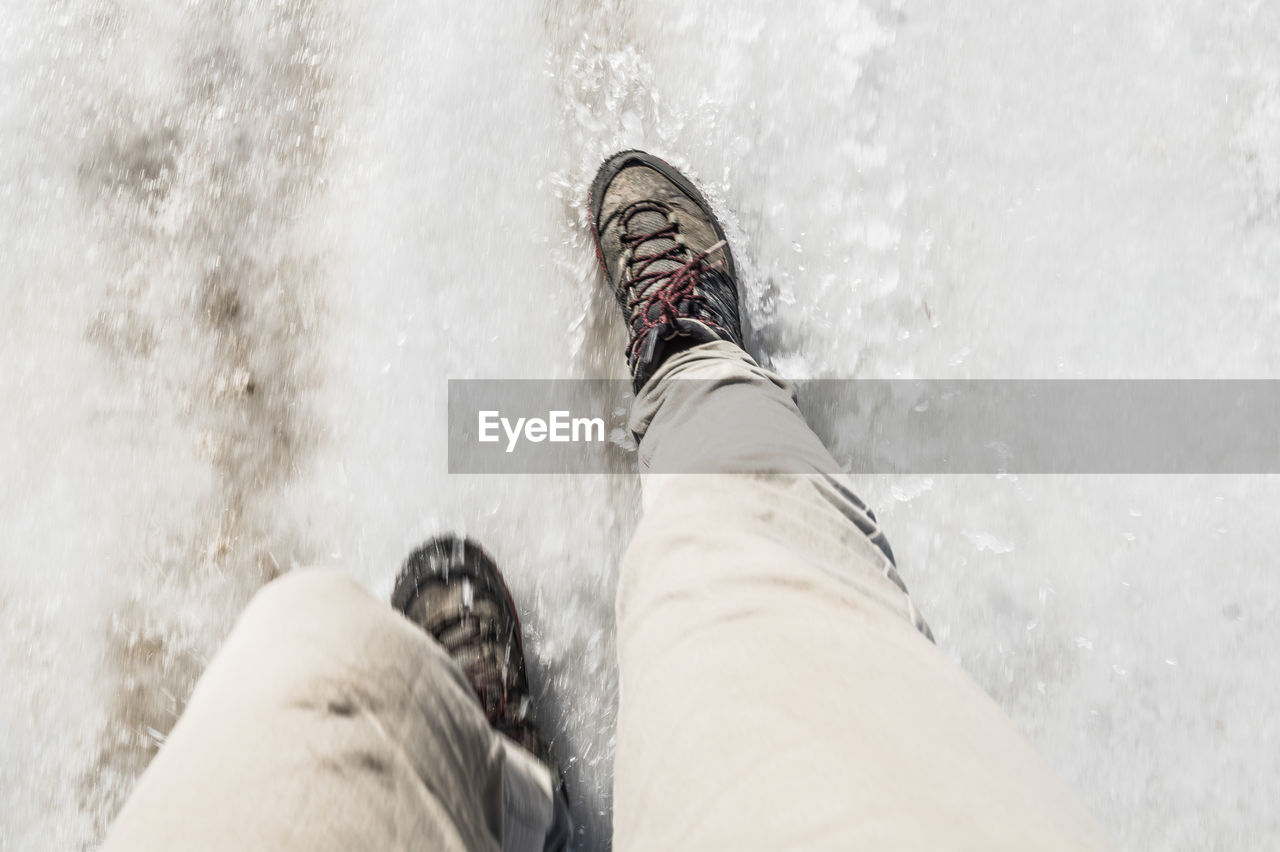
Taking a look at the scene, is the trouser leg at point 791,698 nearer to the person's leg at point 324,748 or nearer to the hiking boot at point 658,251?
the person's leg at point 324,748

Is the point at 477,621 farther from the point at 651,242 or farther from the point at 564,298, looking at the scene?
the point at 651,242

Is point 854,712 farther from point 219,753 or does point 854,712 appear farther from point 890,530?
point 890,530

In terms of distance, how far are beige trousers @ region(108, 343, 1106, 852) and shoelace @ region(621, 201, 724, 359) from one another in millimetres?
421

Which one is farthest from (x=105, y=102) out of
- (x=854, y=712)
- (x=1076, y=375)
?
(x=1076, y=375)

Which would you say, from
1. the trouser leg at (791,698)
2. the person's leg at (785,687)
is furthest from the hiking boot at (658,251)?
the trouser leg at (791,698)

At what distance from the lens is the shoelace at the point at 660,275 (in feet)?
3.50

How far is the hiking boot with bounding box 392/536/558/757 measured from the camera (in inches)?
38.1

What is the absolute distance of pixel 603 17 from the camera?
1187mm

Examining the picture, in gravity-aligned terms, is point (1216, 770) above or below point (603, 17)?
below

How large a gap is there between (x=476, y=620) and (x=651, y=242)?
0.67m

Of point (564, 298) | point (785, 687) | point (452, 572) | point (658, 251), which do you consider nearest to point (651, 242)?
point (658, 251)

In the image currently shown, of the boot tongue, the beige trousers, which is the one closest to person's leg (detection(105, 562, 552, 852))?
the beige trousers

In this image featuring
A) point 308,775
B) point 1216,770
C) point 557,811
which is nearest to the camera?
point 308,775

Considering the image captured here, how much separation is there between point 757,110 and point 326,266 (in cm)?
78
